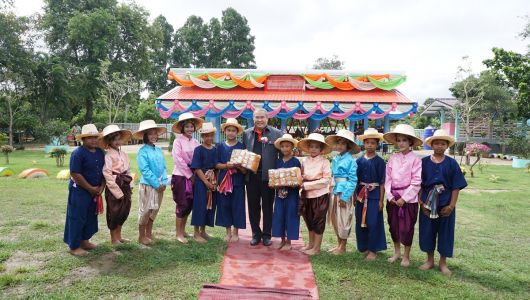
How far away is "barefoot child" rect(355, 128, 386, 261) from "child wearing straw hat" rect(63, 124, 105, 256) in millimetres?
3056

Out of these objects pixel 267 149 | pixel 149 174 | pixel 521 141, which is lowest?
pixel 149 174

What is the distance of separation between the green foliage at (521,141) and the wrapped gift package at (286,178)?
19.0 meters

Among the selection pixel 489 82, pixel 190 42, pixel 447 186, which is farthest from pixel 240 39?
pixel 447 186

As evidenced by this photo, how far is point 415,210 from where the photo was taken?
159 inches

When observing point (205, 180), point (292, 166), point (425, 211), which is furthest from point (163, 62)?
point (425, 211)

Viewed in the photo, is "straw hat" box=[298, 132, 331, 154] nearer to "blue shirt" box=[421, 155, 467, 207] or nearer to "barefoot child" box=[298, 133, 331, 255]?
"barefoot child" box=[298, 133, 331, 255]

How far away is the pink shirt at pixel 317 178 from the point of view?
4.38 metres

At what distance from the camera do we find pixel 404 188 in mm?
4031

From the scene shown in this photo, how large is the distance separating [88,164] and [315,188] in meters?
2.64

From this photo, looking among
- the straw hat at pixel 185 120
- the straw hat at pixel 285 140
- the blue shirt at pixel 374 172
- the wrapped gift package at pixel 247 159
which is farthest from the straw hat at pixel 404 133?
the straw hat at pixel 185 120

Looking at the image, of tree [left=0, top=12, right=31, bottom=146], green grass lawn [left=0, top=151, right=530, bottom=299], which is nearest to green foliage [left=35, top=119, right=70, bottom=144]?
tree [left=0, top=12, right=31, bottom=146]

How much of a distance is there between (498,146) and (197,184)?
24.9 m

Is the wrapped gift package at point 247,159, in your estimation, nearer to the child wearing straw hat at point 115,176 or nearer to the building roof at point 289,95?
the child wearing straw hat at point 115,176

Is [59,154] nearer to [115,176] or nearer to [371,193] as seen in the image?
[115,176]
